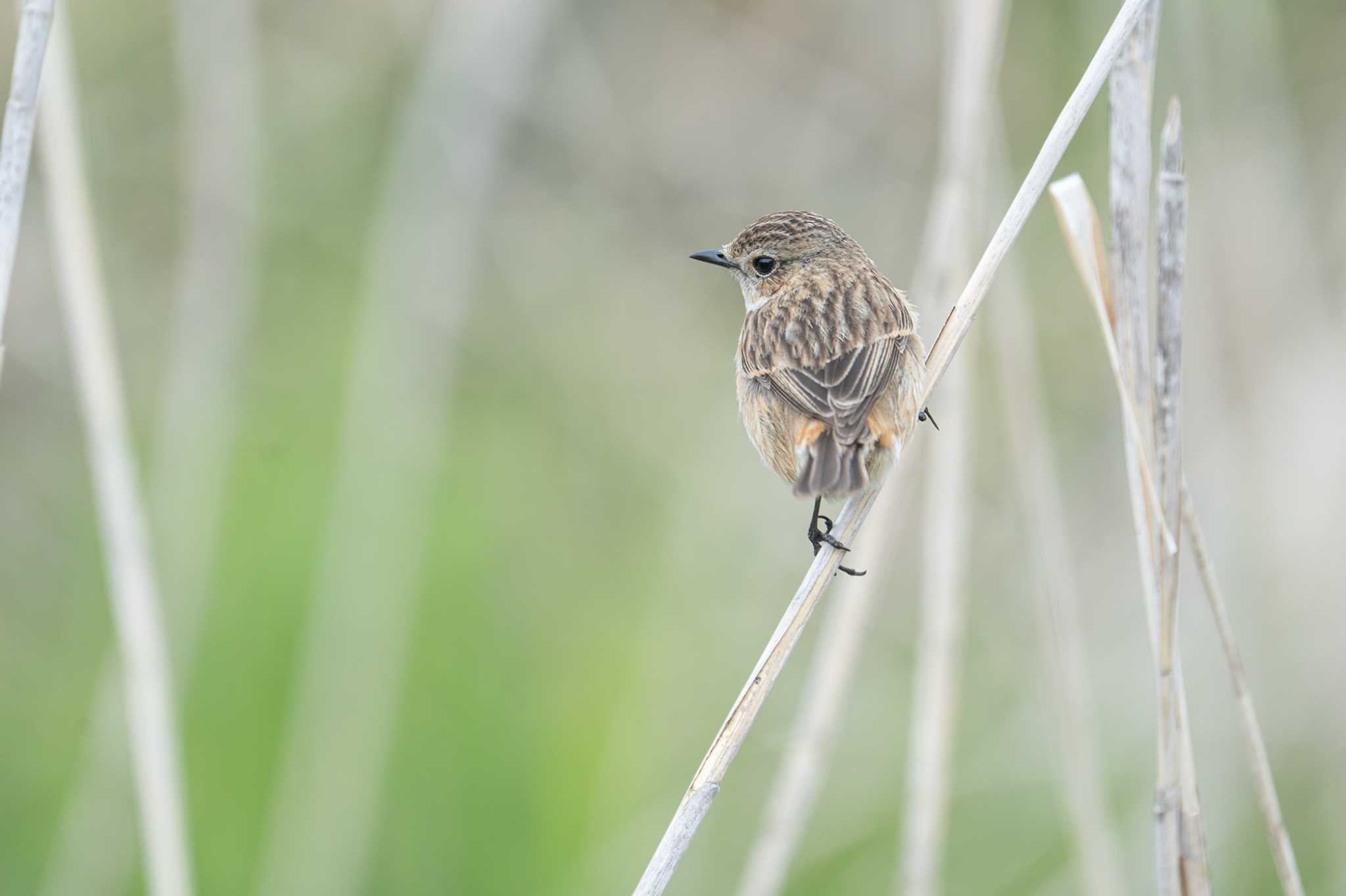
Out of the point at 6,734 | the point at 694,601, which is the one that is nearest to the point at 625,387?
the point at 694,601

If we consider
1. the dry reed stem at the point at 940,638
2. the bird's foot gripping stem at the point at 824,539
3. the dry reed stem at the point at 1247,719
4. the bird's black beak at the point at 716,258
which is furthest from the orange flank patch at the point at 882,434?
the bird's black beak at the point at 716,258

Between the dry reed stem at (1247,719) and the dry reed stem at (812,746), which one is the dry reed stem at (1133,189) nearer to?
the dry reed stem at (1247,719)

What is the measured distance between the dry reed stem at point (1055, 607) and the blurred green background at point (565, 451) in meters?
0.29

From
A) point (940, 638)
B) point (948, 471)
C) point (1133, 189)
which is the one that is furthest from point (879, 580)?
point (1133, 189)

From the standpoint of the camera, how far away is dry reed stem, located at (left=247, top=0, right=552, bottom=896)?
393 cm

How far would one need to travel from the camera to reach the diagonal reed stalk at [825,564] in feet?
7.16

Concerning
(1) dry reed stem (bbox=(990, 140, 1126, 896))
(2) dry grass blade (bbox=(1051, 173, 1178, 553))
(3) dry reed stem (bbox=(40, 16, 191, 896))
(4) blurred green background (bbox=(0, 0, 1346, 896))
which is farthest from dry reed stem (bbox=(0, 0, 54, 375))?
(1) dry reed stem (bbox=(990, 140, 1126, 896))

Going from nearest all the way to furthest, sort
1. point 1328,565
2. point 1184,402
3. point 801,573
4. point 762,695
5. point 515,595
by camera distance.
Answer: point 762,695 → point 1328,565 → point 1184,402 → point 515,595 → point 801,573

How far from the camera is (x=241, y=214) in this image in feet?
14.7

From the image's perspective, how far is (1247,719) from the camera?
242 cm

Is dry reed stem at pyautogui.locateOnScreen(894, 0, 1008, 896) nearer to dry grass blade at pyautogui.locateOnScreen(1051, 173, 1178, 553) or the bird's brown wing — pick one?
the bird's brown wing

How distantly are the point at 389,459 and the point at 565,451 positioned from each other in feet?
5.70

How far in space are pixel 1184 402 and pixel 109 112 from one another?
488cm

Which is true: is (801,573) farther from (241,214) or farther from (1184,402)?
(241,214)
